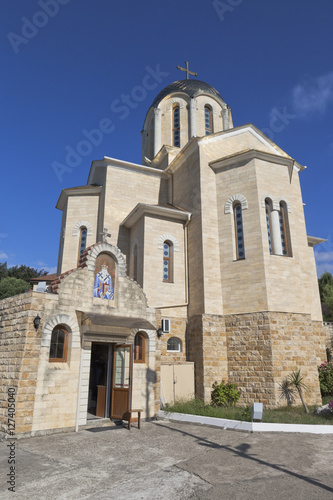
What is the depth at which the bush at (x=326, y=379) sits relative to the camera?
14469 mm

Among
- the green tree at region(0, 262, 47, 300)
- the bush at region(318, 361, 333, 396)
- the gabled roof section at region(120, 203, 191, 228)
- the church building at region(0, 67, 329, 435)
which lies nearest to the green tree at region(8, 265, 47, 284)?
the green tree at region(0, 262, 47, 300)

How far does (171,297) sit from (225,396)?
462 centimetres

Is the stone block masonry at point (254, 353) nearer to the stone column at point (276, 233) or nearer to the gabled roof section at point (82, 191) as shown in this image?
the stone column at point (276, 233)

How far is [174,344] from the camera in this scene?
14.9 metres

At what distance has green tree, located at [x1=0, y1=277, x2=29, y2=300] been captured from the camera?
3159 centimetres

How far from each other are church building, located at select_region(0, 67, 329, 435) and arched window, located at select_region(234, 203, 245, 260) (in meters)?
0.07

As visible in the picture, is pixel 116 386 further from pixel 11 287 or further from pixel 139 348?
pixel 11 287

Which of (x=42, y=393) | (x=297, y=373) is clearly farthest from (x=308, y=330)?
(x=42, y=393)

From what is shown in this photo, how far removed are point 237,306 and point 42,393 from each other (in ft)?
27.3

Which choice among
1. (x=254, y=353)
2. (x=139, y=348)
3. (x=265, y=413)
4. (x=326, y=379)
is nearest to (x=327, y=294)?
(x=326, y=379)

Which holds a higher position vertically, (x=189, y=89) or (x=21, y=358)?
(x=189, y=89)

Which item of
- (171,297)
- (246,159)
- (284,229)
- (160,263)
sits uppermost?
(246,159)

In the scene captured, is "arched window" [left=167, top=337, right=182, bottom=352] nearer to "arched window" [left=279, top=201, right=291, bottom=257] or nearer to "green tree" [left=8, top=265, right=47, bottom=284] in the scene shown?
"arched window" [left=279, top=201, right=291, bottom=257]

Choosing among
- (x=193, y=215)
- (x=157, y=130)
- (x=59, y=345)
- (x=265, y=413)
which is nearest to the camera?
(x=59, y=345)
